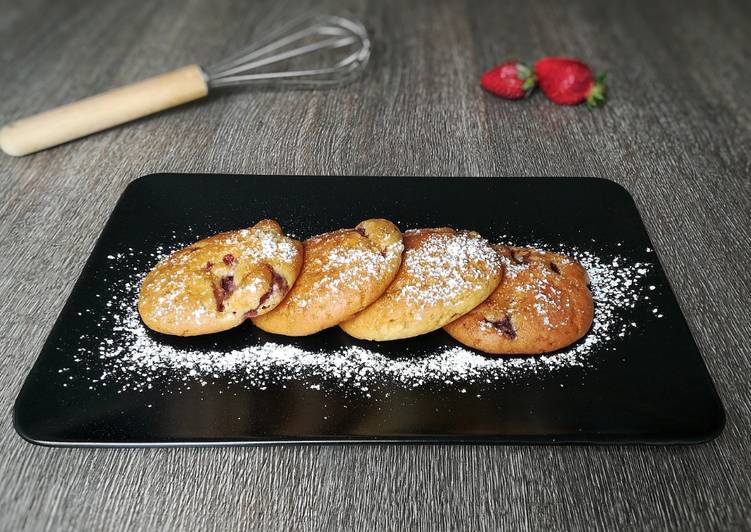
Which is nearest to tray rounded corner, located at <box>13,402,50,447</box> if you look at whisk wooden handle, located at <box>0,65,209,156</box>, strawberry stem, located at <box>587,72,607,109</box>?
whisk wooden handle, located at <box>0,65,209,156</box>

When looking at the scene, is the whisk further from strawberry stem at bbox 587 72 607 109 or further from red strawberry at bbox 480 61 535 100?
strawberry stem at bbox 587 72 607 109

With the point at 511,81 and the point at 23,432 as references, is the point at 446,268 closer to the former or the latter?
the point at 23,432

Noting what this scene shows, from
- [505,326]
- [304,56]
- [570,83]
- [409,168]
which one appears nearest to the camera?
[505,326]

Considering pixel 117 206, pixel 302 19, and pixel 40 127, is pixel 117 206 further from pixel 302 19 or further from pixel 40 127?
pixel 302 19

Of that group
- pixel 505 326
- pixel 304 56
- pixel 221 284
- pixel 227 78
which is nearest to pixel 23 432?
pixel 221 284

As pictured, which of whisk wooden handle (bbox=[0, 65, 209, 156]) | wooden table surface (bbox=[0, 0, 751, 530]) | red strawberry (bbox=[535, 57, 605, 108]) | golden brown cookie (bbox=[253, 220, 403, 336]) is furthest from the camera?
red strawberry (bbox=[535, 57, 605, 108])

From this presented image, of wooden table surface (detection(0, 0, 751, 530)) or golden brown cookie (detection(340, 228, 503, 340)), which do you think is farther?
golden brown cookie (detection(340, 228, 503, 340))

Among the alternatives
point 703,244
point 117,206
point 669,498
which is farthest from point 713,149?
point 117,206
